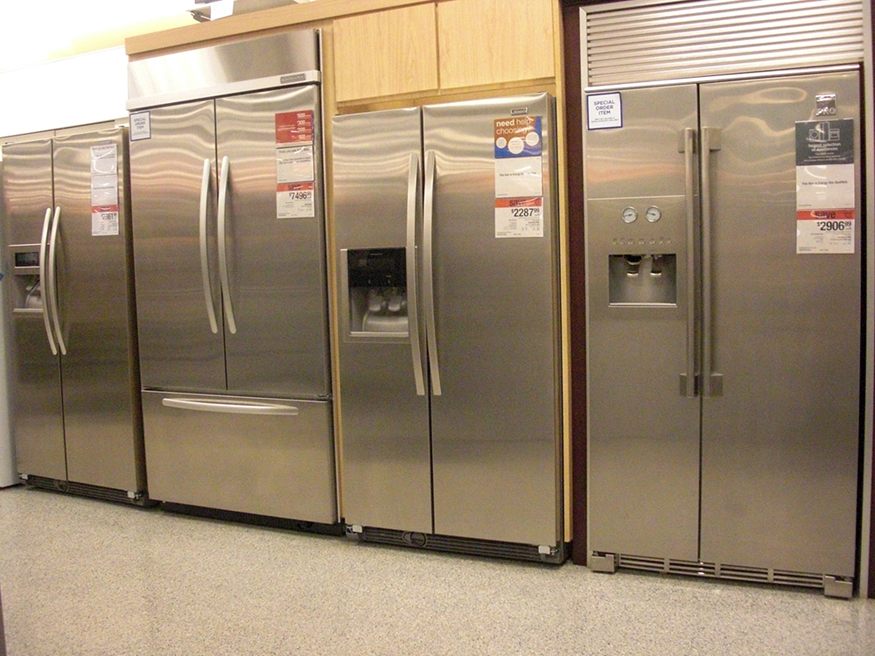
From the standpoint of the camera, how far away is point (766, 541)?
8.21ft

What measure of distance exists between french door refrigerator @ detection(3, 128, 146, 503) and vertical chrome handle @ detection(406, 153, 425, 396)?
1630 millimetres

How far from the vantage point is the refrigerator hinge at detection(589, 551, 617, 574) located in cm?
269

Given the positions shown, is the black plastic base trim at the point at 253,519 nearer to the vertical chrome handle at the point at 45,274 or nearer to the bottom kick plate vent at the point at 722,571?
the vertical chrome handle at the point at 45,274

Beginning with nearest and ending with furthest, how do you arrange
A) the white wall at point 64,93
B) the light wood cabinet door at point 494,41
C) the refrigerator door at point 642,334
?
1. the refrigerator door at point 642,334
2. the light wood cabinet door at point 494,41
3. the white wall at point 64,93

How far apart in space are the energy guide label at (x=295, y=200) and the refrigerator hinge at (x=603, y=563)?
1838 millimetres

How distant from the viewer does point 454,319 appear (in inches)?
109

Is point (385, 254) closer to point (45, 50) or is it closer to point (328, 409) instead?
point (328, 409)

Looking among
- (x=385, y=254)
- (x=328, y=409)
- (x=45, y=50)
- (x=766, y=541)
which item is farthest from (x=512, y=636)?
(x=45, y=50)

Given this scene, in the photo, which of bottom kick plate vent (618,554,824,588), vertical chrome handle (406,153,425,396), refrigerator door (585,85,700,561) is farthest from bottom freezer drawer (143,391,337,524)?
bottom kick plate vent (618,554,824,588)

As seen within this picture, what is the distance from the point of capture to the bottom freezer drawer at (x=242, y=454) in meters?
3.08

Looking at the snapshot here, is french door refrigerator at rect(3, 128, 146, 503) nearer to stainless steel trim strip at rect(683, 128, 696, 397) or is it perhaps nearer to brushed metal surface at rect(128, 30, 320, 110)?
brushed metal surface at rect(128, 30, 320, 110)

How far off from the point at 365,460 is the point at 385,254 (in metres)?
0.88

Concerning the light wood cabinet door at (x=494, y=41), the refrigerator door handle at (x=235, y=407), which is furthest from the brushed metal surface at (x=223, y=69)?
the refrigerator door handle at (x=235, y=407)

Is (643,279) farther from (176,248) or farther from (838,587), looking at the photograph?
(176,248)
